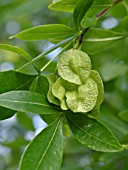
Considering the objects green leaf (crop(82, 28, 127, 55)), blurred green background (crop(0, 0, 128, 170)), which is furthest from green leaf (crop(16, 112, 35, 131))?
green leaf (crop(82, 28, 127, 55))

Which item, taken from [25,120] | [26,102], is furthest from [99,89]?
[25,120]

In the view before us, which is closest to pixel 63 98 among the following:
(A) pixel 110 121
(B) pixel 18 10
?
(A) pixel 110 121

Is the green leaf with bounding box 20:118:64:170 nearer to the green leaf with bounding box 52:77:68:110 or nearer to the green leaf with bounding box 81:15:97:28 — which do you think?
the green leaf with bounding box 52:77:68:110

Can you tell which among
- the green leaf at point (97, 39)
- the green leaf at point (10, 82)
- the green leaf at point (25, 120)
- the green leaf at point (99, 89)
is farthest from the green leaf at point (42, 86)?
the green leaf at point (25, 120)

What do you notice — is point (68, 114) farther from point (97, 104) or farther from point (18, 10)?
point (18, 10)

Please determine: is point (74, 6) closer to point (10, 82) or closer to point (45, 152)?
point (10, 82)

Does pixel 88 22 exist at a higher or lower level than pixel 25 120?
higher
